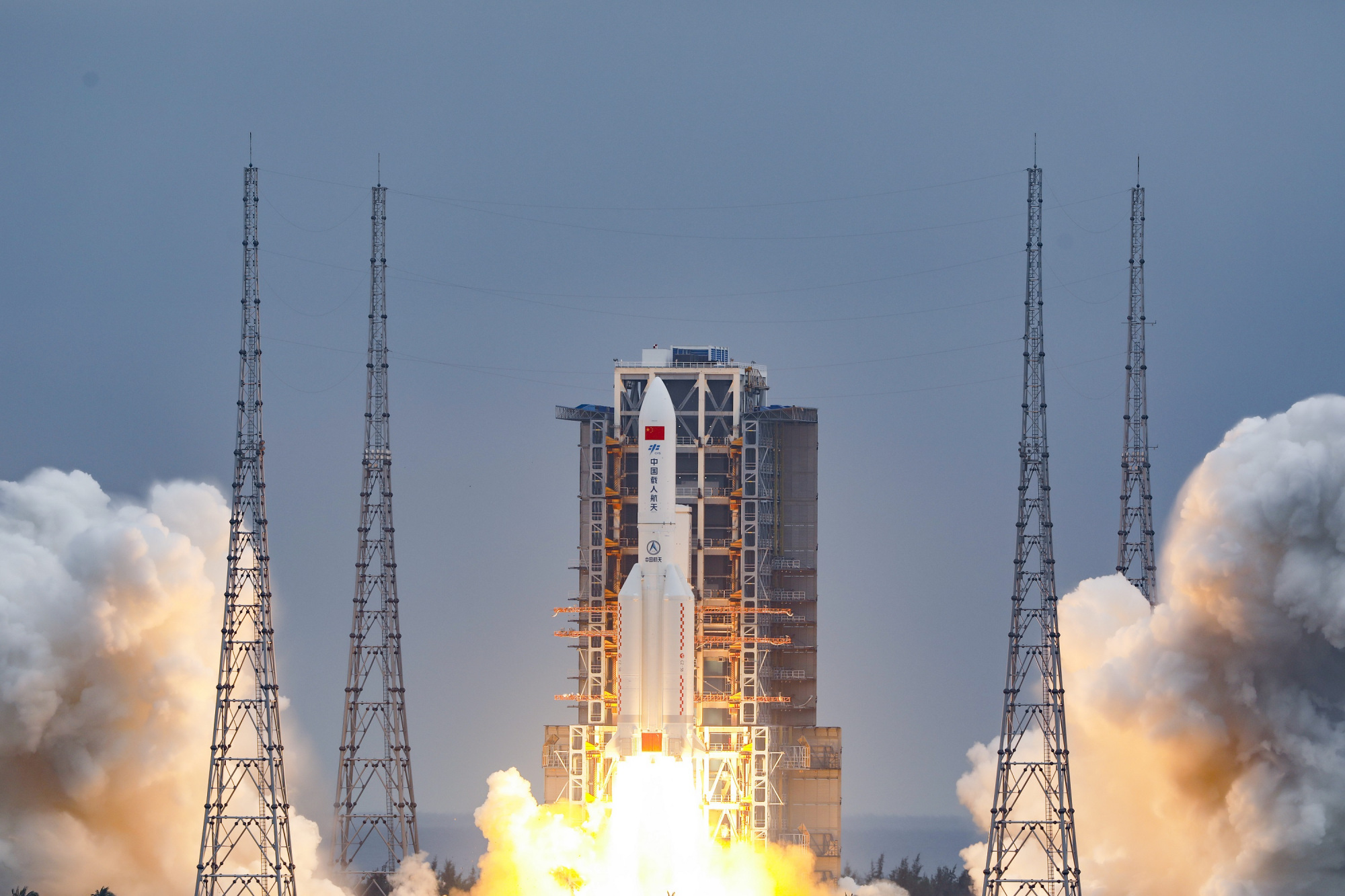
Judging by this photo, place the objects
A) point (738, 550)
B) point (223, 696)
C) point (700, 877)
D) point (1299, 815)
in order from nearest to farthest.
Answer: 1. point (1299, 815)
2. point (223, 696)
3. point (700, 877)
4. point (738, 550)

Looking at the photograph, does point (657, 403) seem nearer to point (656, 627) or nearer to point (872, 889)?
point (656, 627)

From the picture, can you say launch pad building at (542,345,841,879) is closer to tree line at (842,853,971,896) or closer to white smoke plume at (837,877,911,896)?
white smoke plume at (837,877,911,896)

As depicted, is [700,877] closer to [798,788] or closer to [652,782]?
[652,782]

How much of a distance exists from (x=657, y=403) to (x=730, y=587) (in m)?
9.64

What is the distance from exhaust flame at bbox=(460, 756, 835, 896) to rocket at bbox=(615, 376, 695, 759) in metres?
1.05

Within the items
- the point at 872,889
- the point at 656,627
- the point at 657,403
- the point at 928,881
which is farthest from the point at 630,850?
the point at 928,881

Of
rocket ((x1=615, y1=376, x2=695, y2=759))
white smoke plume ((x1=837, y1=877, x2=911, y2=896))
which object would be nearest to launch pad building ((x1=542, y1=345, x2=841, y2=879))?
white smoke plume ((x1=837, y1=877, x2=911, y2=896))

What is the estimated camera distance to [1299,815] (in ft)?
211

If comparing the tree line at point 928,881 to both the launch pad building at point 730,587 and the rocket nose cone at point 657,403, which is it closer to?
the launch pad building at point 730,587

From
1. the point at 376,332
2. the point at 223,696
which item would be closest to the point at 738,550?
the point at 376,332

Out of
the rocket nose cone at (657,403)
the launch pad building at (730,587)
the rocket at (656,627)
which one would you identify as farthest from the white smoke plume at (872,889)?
the rocket nose cone at (657,403)

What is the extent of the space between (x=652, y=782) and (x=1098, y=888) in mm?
13783

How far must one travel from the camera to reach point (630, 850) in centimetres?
7231

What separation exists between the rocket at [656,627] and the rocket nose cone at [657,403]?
0.03 meters
